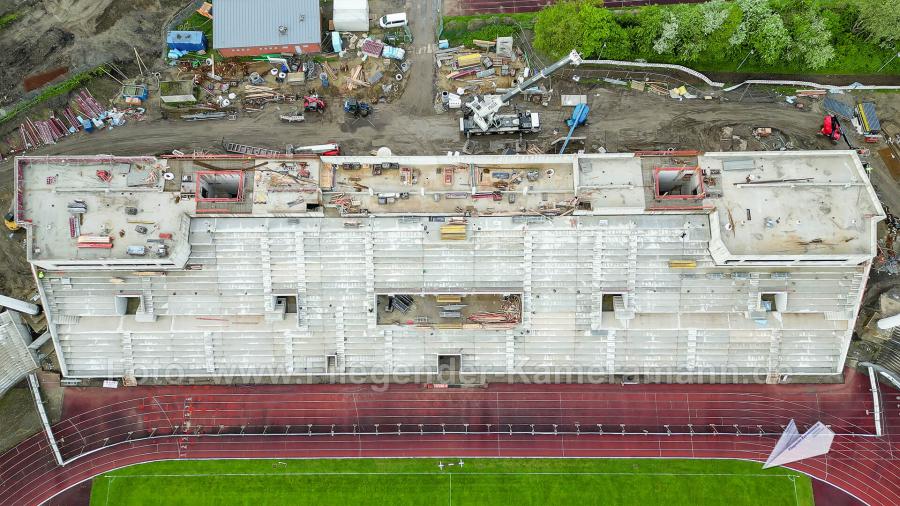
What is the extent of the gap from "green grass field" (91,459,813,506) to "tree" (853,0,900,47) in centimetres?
4833

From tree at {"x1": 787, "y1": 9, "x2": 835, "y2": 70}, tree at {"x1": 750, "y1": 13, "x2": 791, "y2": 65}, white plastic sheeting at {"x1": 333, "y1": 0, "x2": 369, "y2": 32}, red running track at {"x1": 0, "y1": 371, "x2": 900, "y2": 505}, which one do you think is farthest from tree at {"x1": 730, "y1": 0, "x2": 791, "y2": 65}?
white plastic sheeting at {"x1": 333, "y1": 0, "x2": 369, "y2": 32}

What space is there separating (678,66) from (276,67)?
46437mm

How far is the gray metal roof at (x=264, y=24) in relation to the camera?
60.3 m

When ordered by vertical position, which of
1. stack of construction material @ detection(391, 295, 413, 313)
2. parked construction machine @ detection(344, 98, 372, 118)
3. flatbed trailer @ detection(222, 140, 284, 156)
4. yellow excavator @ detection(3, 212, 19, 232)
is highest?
parked construction machine @ detection(344, 98, 372, 118)

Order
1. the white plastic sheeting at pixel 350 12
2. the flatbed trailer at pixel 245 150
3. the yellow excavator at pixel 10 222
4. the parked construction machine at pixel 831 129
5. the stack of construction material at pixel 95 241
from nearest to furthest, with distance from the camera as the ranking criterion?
the stack of construction material at pixel 95 241 → the yellow excavator at pixel 10 222 → the parked construction machine at pixel 831 129 → the flatbed trailer at pixel 245 150 → the white plastic sheeting at pixel 350 12

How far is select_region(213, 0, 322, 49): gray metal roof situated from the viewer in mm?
60344

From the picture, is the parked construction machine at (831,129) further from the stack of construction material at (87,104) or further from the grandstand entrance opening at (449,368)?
the stack of construction material at (87,104)

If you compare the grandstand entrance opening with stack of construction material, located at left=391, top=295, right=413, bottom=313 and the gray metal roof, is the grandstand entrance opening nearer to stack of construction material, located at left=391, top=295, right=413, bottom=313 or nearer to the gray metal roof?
stack of construction material, located at left=391, top=295, right=413, bottom=313

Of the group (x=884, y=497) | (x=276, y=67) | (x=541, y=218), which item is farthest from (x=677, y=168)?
(x=276, y=67)

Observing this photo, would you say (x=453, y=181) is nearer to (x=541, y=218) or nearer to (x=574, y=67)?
(x=541, y=218)

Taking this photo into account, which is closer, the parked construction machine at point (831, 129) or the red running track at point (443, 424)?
the red running track at point (443, 424)

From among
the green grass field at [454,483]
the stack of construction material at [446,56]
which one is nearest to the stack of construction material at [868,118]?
the green grass field at [454,483]

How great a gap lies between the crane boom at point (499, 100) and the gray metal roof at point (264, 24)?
19.7 meters

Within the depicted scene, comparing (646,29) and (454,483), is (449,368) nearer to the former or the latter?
(454,483)
